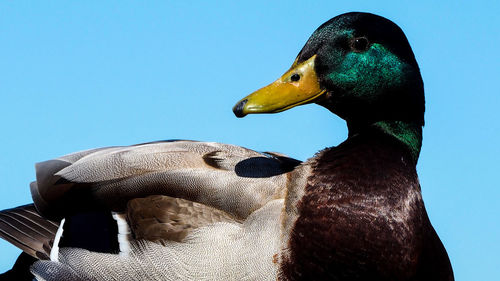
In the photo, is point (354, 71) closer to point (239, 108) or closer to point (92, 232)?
point (239, 108)

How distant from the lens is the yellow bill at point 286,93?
17.5 ft

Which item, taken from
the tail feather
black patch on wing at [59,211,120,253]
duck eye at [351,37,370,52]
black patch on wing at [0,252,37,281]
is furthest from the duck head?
black patch on wing at [0,252,37,281]

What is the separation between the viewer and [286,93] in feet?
17.8

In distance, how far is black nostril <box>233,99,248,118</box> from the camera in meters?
Result: 5.30

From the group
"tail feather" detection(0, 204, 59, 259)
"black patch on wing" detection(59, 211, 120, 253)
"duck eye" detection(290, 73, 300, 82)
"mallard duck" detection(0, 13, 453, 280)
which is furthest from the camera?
"tail feather" detection(0, 204, 59, 259)

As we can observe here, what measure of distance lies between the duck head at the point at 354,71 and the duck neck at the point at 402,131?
0.08 m

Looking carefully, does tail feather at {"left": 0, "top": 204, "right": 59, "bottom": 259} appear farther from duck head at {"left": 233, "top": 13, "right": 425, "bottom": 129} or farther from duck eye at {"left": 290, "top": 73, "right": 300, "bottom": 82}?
duck eye at {"left": 290, "top": 73, "right": 300, "bottom": 82}

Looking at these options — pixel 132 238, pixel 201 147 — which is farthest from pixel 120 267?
pixel 201 147

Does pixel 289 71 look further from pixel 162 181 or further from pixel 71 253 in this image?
pixel 71 253

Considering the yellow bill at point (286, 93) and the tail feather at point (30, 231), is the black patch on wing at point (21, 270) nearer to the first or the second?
the tail feather at point (30, 231)

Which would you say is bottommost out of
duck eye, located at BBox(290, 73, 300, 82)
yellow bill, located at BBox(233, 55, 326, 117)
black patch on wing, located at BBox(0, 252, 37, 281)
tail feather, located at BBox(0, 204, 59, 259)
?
black patch on wing, located at BBox(0, 252, 37, 281)

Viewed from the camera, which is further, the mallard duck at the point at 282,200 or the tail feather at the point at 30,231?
the tail feather at the point at 30,231

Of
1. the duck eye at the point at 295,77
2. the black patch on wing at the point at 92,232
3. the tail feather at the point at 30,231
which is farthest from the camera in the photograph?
the tail feather at the point at 30,231

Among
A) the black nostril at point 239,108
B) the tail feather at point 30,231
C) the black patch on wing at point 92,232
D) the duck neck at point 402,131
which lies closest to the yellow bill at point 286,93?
the black nostril at point 239,108
